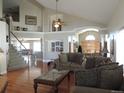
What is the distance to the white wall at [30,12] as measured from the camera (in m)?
12.5

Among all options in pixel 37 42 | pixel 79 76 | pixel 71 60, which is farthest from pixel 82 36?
pixel 79 76

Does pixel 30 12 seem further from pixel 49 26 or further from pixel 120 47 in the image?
pixel 120 47

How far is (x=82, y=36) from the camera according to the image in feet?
48.2

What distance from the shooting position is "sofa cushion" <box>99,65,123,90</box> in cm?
291

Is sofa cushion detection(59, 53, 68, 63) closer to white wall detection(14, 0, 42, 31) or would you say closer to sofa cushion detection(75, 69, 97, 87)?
sofa cushion detection(75, 69, 97, 87)

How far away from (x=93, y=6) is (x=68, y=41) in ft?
15.6

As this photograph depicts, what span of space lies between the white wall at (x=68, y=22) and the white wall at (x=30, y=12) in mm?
482

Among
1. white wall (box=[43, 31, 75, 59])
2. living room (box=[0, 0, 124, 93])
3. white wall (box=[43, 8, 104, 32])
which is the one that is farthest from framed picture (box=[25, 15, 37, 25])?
white wall (box=[43, 31, 75, 59])

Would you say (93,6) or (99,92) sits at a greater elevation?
(93,6)

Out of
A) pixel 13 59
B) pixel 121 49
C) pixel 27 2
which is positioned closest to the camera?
pixel 121 49

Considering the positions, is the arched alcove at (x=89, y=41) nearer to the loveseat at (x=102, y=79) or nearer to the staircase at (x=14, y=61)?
the staircase at (x=14, y=61)

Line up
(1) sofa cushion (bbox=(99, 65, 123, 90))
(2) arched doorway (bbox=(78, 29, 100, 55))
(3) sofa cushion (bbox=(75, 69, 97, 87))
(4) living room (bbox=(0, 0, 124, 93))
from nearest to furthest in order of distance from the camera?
(1) sofa cushion (bbox=(99, 65, 123, 90)), (3) sofa cushion (bbox=(75, 69, 97, 87)), (4) living room (bbox=(0, 0, 124, 93)), (2) arched doorway (bbox=(78, 29, 100, 55))

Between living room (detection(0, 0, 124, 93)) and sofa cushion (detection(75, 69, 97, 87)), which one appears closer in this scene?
sofa cushion (detection(75, 69, 97, 87))

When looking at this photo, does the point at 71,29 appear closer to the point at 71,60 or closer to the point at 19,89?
the point at 71,60
